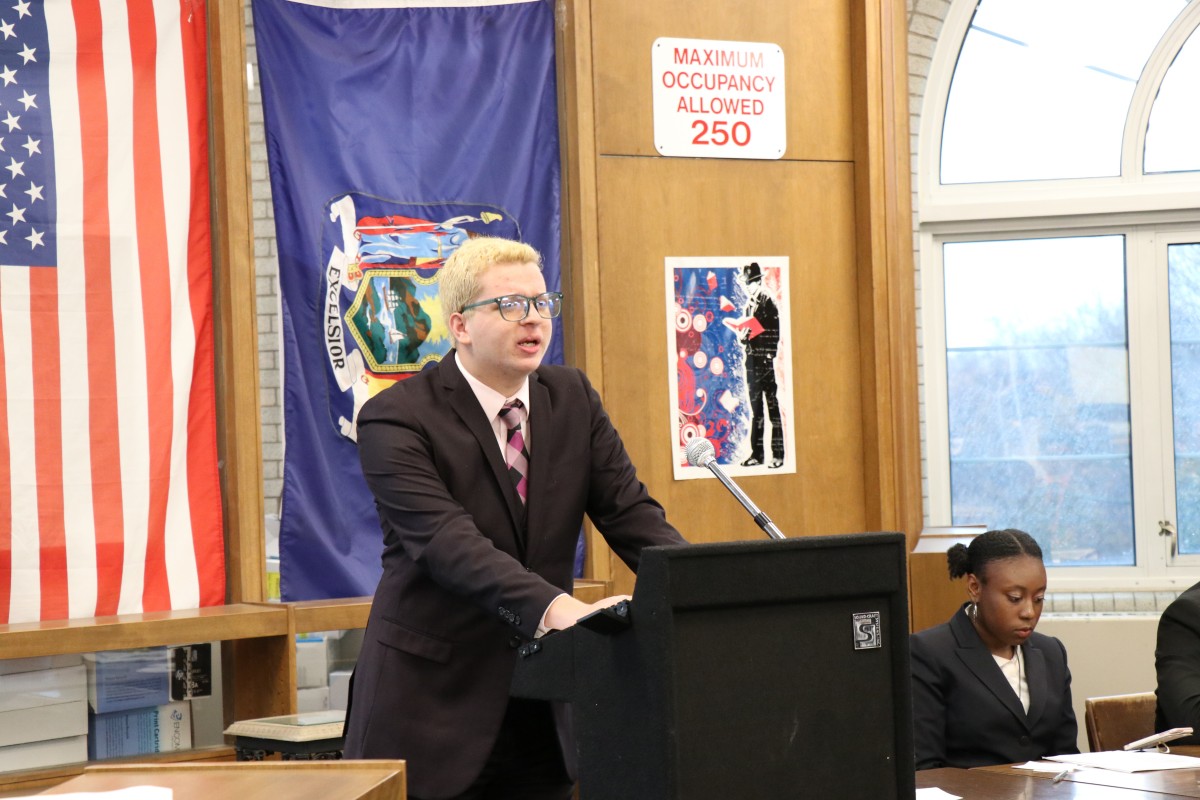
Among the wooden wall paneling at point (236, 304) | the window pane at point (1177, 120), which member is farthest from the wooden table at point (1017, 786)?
the window pane at point (1177, 120)

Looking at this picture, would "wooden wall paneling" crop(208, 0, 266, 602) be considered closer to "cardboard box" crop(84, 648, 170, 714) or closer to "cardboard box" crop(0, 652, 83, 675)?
"cardboard box" crop(84, 648, 170, 714)

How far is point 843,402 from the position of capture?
4.29m

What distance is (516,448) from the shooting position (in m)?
2.25

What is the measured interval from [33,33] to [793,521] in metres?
2.66

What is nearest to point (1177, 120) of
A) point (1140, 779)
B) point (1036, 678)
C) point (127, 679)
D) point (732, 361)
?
point (732, 361)

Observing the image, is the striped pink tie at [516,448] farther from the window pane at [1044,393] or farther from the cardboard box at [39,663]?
the window pane at [1044,393]

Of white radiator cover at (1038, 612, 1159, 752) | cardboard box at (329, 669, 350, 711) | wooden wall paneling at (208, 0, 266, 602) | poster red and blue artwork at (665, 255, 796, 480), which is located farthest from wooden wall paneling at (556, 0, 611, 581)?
white radiator cover at (1038, 612, 1159, 752)

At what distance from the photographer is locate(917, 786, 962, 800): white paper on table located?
2.24m

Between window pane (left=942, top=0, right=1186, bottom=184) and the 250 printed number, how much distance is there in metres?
2.03

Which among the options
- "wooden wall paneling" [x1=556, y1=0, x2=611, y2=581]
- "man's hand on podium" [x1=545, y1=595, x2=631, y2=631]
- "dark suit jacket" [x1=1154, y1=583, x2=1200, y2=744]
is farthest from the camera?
"wooden wall paneling" [x1=556, y1=0, x2=611, y2=581]

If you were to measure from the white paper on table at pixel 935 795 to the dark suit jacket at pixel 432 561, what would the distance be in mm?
608

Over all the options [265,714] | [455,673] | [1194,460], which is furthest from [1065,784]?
[1194,460]

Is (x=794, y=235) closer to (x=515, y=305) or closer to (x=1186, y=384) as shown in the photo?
(x=515, y=305)

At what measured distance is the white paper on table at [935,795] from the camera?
2.24m
